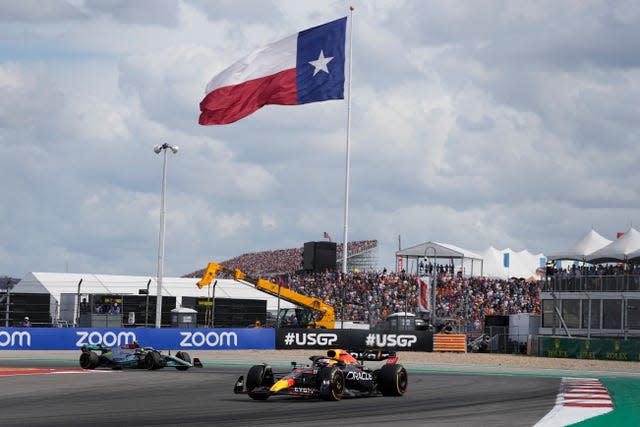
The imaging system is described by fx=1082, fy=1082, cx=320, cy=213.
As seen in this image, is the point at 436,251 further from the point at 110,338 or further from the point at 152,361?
the point at 152,361

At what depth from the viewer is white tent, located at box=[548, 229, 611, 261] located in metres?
49.6

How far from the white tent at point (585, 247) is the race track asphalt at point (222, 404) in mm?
22868

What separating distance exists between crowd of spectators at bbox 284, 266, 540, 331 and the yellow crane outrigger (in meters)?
1.63

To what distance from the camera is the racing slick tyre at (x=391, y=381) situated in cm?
2111

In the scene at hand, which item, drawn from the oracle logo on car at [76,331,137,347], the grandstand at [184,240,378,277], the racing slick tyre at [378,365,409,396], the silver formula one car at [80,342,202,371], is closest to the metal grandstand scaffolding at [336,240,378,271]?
the grandstand at [184,240,378,277]

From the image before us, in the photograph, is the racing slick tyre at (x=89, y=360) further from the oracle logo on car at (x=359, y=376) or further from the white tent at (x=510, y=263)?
the white tent at (x=510, y=263)

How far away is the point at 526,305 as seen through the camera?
57.9 m

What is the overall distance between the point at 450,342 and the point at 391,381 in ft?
86.5

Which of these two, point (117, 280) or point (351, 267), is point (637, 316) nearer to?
point (117, 280)

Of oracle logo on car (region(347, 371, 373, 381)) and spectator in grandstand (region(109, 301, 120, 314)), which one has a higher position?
spectator in grandstand (region(109, 301, 120, 314))

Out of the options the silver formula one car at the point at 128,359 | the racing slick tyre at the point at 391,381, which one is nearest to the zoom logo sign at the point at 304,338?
the silver formula one car at the point at 128,359

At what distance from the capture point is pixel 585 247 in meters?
49.9

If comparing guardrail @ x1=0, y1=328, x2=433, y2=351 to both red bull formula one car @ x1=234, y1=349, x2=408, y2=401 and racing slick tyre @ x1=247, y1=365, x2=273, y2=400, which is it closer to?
red bull formula one car @ x1=234, y1=349, x2=408, y2=401

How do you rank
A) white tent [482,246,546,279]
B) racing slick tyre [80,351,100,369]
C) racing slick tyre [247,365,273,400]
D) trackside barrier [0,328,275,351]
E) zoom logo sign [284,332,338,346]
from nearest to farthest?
racing slick tyre [247,365,273,400], racing slick tyre [80,351,100,369], trackside barrier [0,328,275,351], zoom logo sign [284,332,338,346], white tent [482,246,546,279]
